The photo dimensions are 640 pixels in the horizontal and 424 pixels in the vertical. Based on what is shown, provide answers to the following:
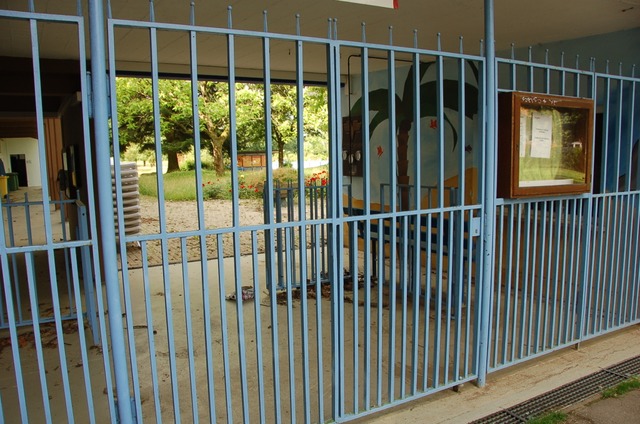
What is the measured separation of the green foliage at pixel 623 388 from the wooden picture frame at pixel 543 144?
1348mm

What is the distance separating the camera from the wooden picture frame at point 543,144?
3.09m

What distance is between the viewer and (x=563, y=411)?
298 centimetres

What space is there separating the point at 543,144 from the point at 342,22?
2.21 m

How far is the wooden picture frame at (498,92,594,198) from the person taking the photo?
10.1 ft

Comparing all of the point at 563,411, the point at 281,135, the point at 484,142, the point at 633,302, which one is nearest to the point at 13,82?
the point at 484,142

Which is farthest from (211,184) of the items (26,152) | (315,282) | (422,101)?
(315,282)

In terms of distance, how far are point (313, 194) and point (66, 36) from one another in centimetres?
297

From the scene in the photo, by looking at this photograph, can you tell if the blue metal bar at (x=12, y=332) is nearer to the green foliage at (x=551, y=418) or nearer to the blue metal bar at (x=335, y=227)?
the blue metal bar at (x=335, y=227)

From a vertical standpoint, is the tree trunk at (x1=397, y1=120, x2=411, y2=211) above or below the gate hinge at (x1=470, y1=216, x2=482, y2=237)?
above

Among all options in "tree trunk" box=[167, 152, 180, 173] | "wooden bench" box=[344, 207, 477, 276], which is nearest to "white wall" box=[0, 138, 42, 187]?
"tree trunk" box=[167, 152, 180, 173]

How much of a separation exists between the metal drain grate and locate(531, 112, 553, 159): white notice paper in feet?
5.20

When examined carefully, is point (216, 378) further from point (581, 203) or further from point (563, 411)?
point (581, 203)

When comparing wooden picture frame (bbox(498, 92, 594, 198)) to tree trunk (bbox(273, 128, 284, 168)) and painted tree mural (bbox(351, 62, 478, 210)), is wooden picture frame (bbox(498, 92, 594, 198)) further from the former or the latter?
tree trunk (bbox(273, 128, 284, 168))

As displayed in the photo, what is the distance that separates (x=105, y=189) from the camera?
6.55 feet
